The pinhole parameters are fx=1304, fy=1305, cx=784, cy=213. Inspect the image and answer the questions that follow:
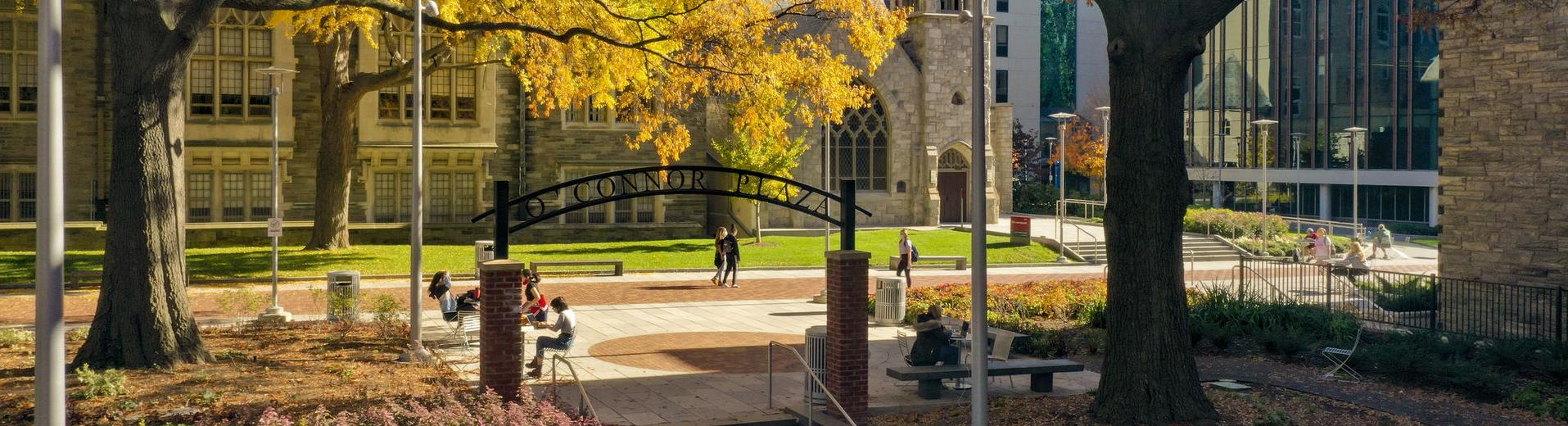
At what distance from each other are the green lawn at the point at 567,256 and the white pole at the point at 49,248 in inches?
926

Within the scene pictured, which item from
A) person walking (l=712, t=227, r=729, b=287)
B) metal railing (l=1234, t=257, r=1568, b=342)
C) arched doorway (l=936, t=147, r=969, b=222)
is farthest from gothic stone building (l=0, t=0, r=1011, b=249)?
metal railing (l=1234, t=257, r=1568, b=342)

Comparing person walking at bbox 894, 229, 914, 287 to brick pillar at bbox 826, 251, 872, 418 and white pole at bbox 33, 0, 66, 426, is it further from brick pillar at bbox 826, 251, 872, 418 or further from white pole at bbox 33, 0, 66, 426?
white pole at bbox 33, 0, 66, 426

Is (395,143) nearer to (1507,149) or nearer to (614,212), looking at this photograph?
(614,212)

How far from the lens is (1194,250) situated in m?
41.6

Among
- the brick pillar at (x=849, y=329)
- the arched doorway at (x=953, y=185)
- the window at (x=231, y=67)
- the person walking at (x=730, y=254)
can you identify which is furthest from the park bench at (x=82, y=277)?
the arched doorway at (x=953, y=185)

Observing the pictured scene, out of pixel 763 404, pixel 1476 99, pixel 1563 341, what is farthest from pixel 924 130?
pixel 763 404

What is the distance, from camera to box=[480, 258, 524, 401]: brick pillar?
13.8m

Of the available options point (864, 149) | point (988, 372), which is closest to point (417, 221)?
point (988, 372)

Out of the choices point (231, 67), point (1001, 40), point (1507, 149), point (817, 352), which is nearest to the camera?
point (817, 352)

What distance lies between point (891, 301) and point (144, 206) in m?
12.5

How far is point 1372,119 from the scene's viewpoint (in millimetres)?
60656

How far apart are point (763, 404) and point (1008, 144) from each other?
40800mm

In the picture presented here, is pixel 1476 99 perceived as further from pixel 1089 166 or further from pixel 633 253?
pixel 1089 166

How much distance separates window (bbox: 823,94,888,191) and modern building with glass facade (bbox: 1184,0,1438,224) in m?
18.9
